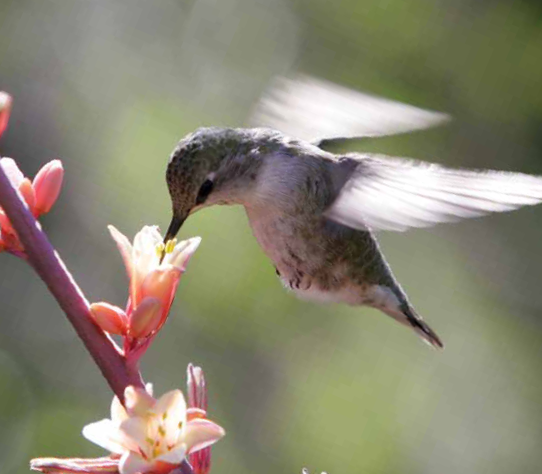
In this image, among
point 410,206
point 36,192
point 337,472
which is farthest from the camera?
point 337,472

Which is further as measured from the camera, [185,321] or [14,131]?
[14,131]

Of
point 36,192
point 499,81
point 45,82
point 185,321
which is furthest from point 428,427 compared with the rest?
point 36,192

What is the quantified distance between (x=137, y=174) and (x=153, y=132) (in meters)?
0.18

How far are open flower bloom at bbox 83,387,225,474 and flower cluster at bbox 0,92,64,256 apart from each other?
11.2 inches

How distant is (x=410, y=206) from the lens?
189 cm

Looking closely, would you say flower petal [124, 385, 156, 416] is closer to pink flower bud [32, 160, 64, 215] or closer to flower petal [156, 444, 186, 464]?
flower petal [156, 444, 186, 464]

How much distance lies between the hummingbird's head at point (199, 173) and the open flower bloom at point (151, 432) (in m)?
0.58

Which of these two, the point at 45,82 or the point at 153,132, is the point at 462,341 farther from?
the point at 45,82

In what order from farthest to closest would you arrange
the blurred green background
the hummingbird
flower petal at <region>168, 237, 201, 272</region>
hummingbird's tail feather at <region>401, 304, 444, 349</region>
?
the blurred green background, hummingbird's tail feather at <region>401, 304, 444, 349</region>, the hummingbird, flower petal at <region>168, 237, 201, 272</region>

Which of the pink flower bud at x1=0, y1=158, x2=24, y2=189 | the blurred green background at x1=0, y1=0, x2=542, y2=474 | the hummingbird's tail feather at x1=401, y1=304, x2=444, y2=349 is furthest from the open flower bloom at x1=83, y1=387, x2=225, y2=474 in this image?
the blurred green background at x1=0, y1=0, x2=542, y2=474

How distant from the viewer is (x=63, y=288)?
4.89 feet

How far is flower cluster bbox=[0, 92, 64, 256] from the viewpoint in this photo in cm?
151

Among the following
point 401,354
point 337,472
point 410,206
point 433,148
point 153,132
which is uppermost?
point 410,206

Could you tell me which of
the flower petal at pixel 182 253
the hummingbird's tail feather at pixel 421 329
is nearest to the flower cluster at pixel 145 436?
the flower petal at pixel 182 253
